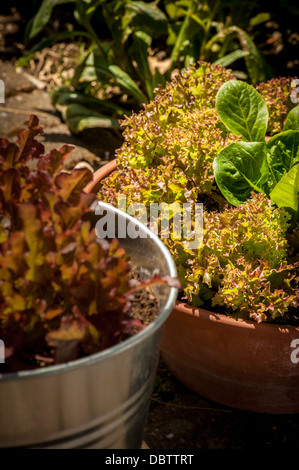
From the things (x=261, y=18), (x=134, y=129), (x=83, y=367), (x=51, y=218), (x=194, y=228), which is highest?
(x=261, y=18)

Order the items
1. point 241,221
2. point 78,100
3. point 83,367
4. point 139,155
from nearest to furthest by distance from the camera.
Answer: point 83,367
point 241,221
point 139,155
point 78,100

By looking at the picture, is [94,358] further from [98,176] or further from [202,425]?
[98,176]

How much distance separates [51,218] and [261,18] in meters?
3.05

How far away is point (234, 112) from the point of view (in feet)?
6.19

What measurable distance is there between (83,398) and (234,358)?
749 mm

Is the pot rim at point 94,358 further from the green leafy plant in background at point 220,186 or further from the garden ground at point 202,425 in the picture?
the garden ground at point 202,425

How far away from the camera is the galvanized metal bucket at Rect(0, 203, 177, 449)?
0.94 metres

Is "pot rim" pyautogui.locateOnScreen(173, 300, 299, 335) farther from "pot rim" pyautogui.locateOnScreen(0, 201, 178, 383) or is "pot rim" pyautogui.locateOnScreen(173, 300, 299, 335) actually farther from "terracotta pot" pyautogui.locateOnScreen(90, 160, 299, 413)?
"pot rim" pyautogui.locateOnScreen(0, 201, 178, 383)

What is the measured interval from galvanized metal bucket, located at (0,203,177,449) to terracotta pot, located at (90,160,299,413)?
46cm

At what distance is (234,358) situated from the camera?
1.62 meters

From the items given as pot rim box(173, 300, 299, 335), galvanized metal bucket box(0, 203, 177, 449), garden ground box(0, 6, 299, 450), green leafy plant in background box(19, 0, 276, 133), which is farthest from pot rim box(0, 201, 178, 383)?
green leafy plant in background box(19, 0, 276, 133)

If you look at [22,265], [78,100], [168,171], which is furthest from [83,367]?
[78,100]

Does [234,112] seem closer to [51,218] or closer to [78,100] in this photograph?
[51,218]

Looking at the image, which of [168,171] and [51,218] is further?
[168,171]
